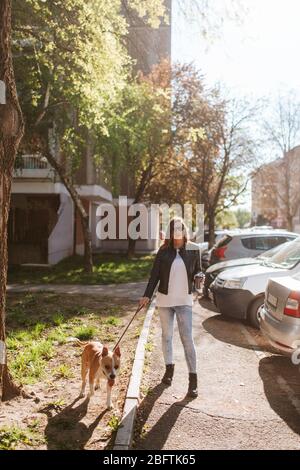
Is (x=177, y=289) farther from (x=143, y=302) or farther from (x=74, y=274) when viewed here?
(x=74, y=274)

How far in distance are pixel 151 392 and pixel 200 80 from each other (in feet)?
74.4

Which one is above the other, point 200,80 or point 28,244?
point 200,80

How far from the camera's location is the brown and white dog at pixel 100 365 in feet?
15.5

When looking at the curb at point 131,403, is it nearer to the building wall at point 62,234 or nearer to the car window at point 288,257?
the car window at point 288,257

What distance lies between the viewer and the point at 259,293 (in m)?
8.55

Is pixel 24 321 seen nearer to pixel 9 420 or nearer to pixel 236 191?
pixel 9 420

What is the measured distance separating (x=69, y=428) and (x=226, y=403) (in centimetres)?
171

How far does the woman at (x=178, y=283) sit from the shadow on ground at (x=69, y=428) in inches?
46.5

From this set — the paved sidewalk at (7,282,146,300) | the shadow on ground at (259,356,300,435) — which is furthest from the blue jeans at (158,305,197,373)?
the paved sidewalk at (7,282,146,300)

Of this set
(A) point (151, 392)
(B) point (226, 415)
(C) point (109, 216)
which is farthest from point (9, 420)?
(C) point (109, 216)

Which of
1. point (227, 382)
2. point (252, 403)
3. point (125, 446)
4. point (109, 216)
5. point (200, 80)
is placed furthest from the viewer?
point (109, 216)

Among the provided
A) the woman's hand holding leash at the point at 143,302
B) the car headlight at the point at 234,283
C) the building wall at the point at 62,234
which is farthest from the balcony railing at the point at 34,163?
the woman's hand holding leash at the point at 143,302

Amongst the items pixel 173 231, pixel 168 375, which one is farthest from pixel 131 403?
pixel 173 231

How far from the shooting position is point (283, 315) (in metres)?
5.83
